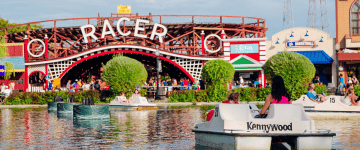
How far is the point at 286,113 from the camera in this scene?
9250mm

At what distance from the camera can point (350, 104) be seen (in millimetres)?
18344

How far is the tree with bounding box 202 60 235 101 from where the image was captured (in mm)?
31203

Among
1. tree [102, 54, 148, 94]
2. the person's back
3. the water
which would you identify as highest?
tree [102, 54, 148, 94]

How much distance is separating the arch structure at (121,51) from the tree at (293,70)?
485 inches

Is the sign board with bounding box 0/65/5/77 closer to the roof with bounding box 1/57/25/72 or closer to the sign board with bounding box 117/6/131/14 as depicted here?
the roof with bounding box 1/57/25/72

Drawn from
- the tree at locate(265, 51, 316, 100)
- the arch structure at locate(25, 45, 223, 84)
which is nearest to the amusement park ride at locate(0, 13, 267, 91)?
the arch structure at locate(25, 45, 223, 84)

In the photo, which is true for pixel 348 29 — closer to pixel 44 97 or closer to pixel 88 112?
pixel 44 97

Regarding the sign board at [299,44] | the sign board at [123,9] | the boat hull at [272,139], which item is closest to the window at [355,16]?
the sign board at [299,44]

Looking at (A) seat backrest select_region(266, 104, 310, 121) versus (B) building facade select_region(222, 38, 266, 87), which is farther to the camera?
(B) building facade select_region(222, 38, 266, 87)

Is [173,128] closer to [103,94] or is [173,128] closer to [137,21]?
[103,94]

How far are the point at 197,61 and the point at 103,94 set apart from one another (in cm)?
1323

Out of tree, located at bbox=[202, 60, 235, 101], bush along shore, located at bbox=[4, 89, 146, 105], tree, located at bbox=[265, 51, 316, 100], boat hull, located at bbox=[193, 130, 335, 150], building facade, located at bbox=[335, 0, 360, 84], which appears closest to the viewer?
boat hull, located at bbox=[193, 130, 335, 150]

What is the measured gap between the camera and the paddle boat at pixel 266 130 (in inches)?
344

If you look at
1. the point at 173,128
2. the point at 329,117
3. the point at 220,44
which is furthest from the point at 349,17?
the point at 173,128
